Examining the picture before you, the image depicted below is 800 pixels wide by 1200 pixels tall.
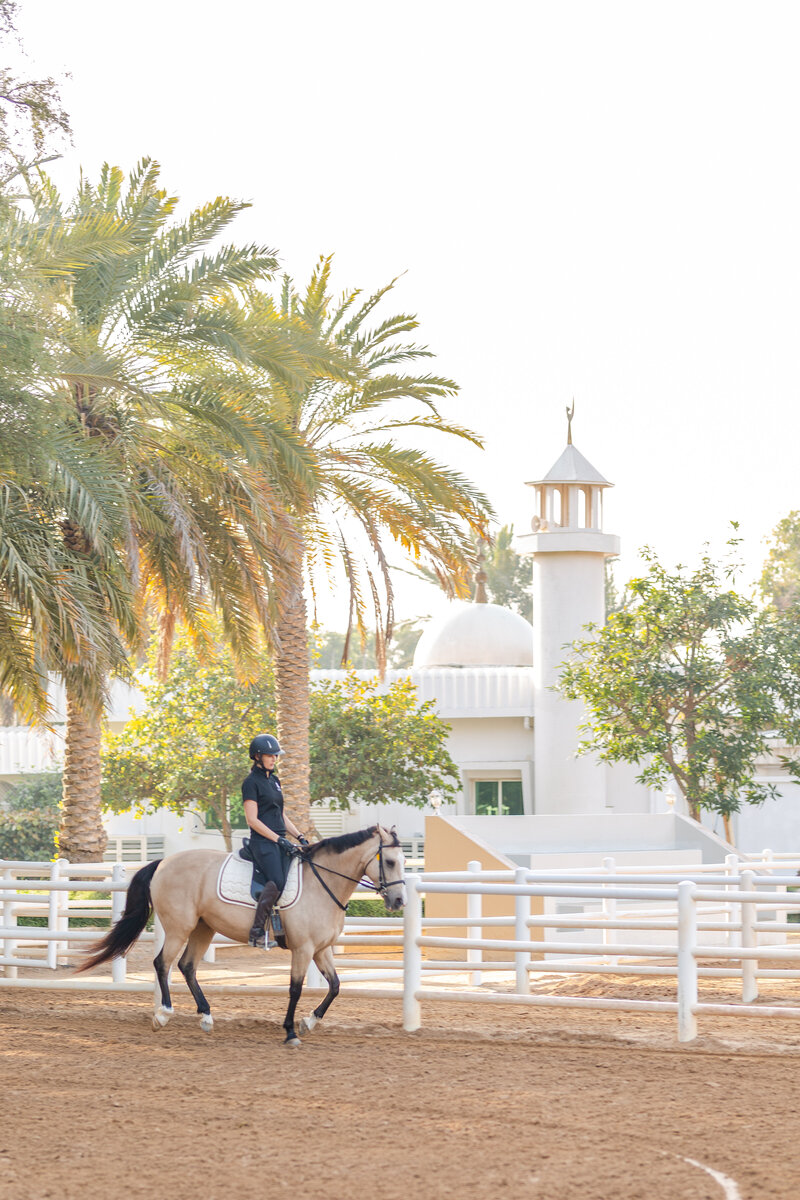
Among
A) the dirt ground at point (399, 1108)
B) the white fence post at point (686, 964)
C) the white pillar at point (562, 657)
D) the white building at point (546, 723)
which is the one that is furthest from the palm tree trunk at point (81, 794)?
the white pillar at point (562, 657)

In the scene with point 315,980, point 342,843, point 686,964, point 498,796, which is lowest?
point 315,980

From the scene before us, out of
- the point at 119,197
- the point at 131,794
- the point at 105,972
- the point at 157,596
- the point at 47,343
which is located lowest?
the point at 105,972

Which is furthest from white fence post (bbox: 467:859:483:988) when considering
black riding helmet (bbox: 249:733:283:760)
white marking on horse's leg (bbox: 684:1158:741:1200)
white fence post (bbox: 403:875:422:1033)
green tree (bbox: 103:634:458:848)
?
green tree (bbox: 103:634:458:848)

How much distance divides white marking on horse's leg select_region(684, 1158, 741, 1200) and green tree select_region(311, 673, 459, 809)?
2082 cm

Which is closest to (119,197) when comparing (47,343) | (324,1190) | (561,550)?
(47,343)

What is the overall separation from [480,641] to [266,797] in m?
28.1

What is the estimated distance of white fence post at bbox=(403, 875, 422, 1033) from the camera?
427 inches

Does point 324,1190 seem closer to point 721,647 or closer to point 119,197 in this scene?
point 119,197

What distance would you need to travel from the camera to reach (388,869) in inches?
419

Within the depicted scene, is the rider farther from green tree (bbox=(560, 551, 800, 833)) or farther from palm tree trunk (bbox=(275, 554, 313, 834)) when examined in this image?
green tree (bbox=(560, 551, 800, 833))

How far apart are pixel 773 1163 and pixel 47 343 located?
10231mm

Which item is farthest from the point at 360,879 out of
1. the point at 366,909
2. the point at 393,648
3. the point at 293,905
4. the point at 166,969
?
the point at 393,648

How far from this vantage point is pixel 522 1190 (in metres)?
6.47

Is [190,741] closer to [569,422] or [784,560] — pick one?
[569,422]
